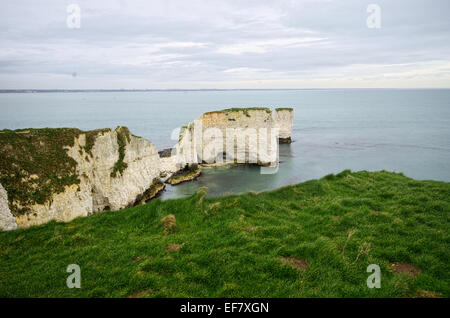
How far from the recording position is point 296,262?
6.66 meters

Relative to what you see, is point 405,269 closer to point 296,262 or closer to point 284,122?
point 296,262

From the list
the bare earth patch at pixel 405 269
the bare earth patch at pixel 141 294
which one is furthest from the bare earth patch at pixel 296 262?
the bare earth patch at pixel 141 294

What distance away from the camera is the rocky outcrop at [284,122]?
2159 inches

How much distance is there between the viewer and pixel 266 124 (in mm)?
41094

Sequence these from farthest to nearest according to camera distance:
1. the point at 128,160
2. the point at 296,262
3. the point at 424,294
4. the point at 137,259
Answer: the point at 128,160 → the point at 137,259 → the point at 296,262 → the point at 424,294

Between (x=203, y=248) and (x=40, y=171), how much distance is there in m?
15.1

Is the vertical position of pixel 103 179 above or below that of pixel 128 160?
below

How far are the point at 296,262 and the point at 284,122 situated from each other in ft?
171

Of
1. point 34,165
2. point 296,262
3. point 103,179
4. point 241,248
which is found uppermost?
point 34,165

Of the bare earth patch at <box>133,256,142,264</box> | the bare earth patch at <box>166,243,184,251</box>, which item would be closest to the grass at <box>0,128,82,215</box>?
the bare earth patch at <box>133,256,142,264</box>

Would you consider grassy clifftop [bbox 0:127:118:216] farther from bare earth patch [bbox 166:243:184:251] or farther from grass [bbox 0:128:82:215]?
bare earth patch [bbox 166:243:184:251]

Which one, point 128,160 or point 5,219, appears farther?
point 128,160

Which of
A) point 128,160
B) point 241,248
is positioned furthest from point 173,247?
point 128,160

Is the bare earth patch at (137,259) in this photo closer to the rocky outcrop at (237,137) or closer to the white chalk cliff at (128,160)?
the white chalk cliff at (128,160)
